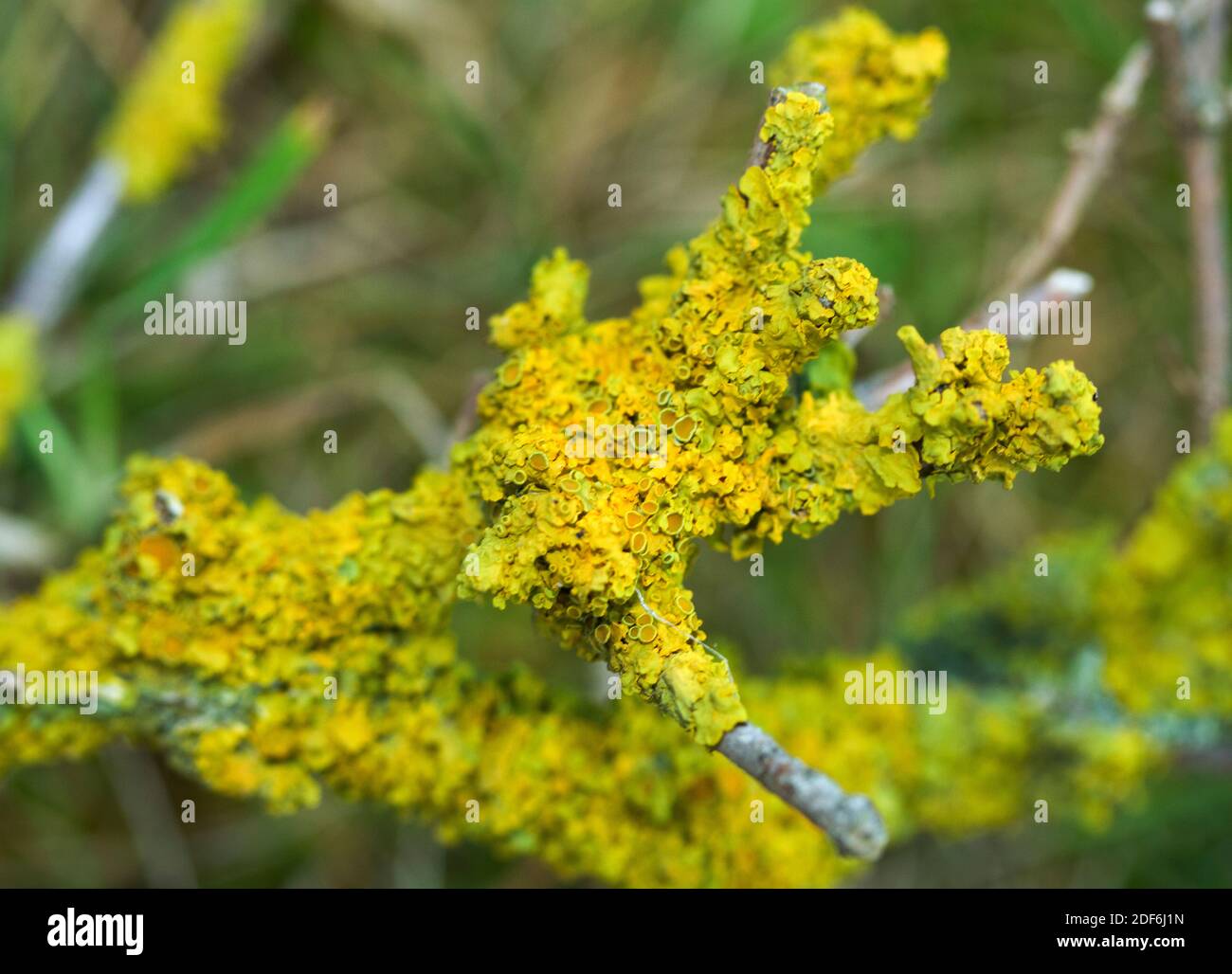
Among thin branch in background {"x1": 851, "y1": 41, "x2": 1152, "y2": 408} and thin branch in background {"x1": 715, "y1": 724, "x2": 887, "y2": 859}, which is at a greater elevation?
thin branch in background {"x1": 851, "y1": 41, "x2": 1152, "y2": 408}

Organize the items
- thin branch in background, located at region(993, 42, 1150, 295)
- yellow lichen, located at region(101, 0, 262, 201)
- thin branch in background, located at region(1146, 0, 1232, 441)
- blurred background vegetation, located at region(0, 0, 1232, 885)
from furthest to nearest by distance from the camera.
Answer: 1. blurred background vegetation, located at region(0, 0, 1232, 885)
2. yellow lichen, located at region(101, 0, 262, 201)
3. thin branch in background, located at region(1146, 0, 1232, 441)
4. thin branch in background, located at region(993, 42, 1150, 295)

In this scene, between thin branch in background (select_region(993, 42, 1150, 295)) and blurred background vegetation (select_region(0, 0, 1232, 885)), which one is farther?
blurred background vegetation (select_region(0, 0, 1232, 885))

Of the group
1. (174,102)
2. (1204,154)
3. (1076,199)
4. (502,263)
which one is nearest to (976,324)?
(1076,199)

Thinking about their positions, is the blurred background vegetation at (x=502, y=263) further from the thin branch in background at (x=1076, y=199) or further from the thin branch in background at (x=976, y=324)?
the thin branch in background at (x=976, y=324)

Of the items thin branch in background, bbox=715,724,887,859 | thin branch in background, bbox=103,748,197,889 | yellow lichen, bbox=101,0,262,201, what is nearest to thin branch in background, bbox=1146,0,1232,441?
thin branch in background, bbox=715,724,887,859

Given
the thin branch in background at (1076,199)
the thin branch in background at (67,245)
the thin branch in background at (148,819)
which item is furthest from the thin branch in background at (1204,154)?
the thin branch in background at (148,819)

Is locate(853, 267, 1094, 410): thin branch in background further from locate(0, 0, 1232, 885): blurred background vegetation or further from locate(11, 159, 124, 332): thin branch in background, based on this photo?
locate(11, 159, 124, 332): thin branch in background
